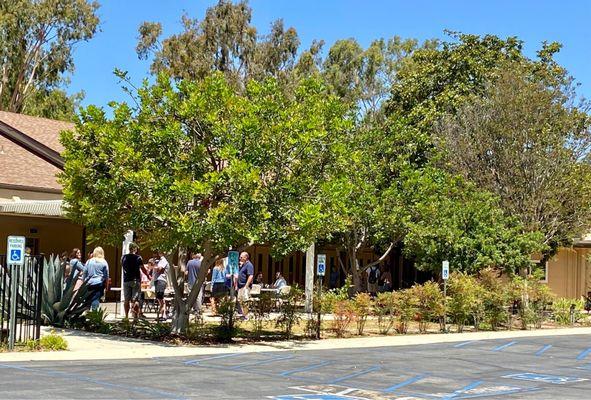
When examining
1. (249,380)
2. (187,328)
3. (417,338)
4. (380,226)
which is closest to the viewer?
(249,380)

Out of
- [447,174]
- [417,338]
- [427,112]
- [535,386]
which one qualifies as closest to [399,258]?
[427,112]

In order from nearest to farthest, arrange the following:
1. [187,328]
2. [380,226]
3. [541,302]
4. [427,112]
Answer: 1. [187,328]
2. [541,302]
3. [380,226]
4. [427,112]

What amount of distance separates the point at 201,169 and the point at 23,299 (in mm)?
3938

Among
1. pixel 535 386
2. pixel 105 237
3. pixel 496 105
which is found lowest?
pixel 535 386

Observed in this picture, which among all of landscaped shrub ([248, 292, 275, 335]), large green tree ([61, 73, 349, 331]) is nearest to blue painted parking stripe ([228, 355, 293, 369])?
large green tree ([61, 73, 349, 331])

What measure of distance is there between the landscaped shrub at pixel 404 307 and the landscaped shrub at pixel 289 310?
10.2 ft

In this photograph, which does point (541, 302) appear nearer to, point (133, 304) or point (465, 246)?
point (465, 246)

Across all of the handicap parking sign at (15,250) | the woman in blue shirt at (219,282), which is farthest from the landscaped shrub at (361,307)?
the handicap parking sign at (15,250)

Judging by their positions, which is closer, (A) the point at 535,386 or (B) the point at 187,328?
(A) the point at 535,386

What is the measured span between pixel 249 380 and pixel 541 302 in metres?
15.7

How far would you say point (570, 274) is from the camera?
1609 inches

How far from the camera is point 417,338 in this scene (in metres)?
20.9

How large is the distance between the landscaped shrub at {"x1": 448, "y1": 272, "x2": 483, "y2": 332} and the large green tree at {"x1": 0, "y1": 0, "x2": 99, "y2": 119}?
32.7 meters

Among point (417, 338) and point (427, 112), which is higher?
point (427, 112)
